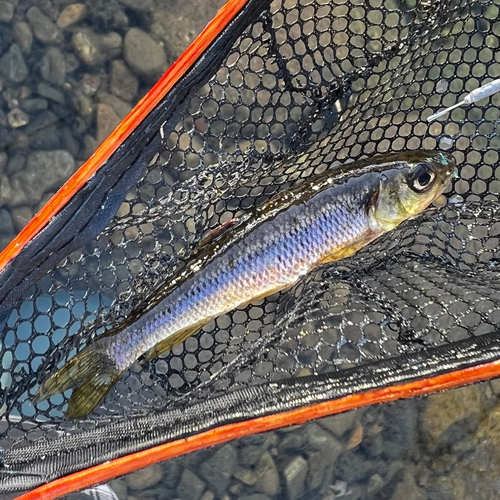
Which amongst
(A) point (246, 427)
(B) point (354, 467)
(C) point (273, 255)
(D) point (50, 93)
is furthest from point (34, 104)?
(B) point (354, 467)

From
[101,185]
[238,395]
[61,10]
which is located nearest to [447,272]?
[238,395]

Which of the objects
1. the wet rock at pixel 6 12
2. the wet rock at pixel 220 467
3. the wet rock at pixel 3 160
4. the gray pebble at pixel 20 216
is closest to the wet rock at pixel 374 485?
the wet rock at pixel 220 467

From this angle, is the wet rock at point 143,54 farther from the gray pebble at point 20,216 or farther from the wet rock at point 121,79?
the gray pebble at point 20,216

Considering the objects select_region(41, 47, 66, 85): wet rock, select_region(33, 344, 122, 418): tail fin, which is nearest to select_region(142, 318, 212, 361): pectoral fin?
select_region(33, 344, 122, 418): tail fin

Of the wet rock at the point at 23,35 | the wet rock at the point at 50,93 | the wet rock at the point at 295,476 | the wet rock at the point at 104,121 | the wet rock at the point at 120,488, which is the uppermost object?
the wet rock at the point at 23,35

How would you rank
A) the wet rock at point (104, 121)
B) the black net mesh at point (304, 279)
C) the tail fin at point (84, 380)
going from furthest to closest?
1. the wet rock at point (104, 121)
2. the black net mesh at point (304, 279)
3. the tail fin at point (84, 380)

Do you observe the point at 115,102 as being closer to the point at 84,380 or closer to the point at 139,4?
the point at 139,4

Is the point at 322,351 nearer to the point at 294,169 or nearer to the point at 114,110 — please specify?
the point at 294,169
